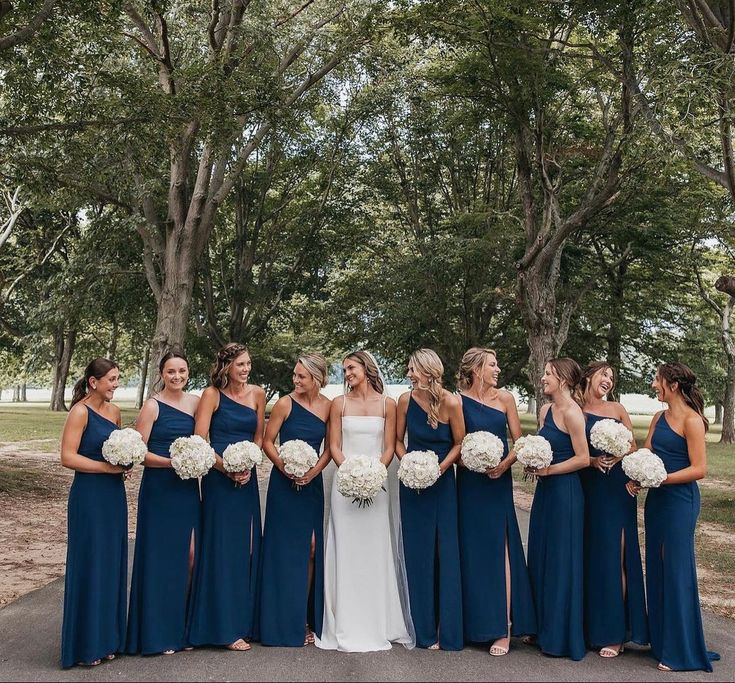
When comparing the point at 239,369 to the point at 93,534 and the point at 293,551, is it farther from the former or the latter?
the point at 93,534

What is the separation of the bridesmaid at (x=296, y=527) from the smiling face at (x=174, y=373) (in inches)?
31.7

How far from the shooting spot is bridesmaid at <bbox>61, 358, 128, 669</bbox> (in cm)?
582

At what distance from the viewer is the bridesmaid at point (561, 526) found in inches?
242

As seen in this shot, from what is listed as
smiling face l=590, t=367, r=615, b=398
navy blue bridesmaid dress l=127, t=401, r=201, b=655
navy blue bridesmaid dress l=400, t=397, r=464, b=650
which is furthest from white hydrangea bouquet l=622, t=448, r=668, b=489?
navy blue bridesmaid dress l=127, t=401, r=201, b=655

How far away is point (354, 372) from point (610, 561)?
257 centimetres

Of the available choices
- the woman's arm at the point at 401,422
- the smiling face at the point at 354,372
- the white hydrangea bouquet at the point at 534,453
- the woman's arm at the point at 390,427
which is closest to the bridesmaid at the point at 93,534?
the smiling face at the point at 354,372

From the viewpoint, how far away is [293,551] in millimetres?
6508

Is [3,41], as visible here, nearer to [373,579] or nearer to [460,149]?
[373,579]

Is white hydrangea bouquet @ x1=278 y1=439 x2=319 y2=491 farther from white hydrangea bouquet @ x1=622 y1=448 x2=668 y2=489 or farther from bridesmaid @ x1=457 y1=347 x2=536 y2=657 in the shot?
white hydrangea bouquet @ x1=622 y1=448 x2=668 y2=489

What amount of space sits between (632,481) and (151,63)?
57.2 ft

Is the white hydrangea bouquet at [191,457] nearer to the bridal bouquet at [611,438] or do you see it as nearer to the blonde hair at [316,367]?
the blonde hair at [316,367]

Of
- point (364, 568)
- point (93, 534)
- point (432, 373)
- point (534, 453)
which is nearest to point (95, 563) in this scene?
point (93, 534)

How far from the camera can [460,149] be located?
26250 mm

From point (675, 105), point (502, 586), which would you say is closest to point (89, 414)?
point (502, 586)
